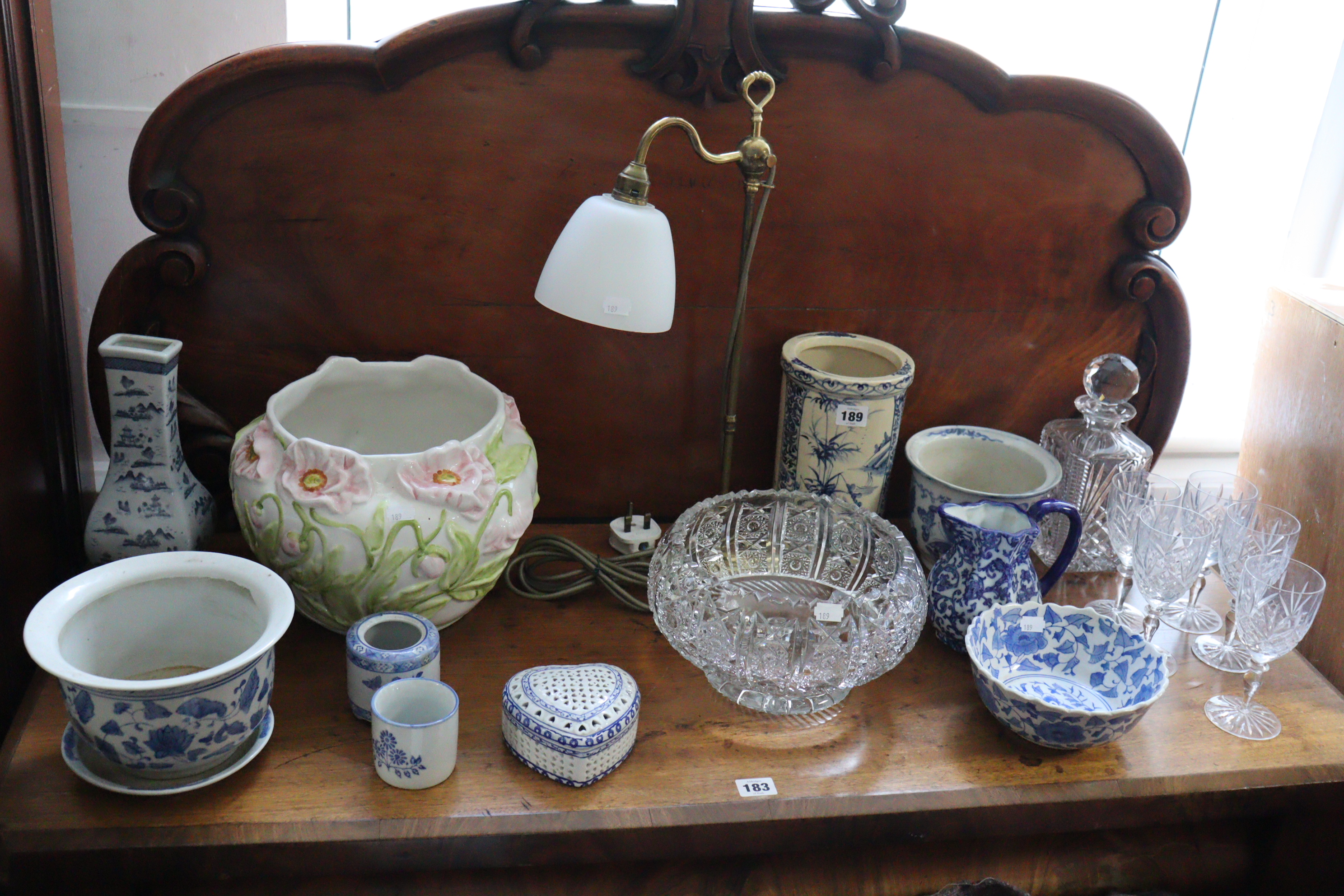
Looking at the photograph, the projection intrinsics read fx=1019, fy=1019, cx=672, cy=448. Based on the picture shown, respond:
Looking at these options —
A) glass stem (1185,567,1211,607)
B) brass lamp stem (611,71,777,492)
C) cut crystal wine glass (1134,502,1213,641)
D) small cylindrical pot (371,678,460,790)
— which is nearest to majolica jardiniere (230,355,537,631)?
small cylindrical pot (371,678,460,790)

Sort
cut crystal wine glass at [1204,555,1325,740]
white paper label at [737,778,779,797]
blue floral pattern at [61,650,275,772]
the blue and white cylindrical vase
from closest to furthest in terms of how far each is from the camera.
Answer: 1. blue floral pattern at [61,650,275,772]
2. white paper label at [737,778,779,797]
3. cut crystal wine glass at [1204,555,1325,740]
4. the blue and white cylindrical vase

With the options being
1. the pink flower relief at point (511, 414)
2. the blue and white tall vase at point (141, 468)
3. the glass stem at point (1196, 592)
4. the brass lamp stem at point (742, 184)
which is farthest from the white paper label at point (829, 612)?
the blue and white tall vase at point (141, 468)

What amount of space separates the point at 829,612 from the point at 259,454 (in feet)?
1.67

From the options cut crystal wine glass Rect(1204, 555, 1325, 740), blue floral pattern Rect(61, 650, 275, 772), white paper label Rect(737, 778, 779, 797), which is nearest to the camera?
blue floral pattern Rect(61, 650, 275, 772)

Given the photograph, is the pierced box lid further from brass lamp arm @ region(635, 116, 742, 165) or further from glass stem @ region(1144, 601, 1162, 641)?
glass stem @ region(1144, 601, 1162, 641)

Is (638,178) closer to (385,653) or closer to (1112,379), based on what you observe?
(385,653)

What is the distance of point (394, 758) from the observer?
760 mm

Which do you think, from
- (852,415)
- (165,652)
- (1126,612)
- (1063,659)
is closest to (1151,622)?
(1126,612)

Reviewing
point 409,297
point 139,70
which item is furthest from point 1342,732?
point 139,70

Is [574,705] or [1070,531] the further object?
[1070,531]

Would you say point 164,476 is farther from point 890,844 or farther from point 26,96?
point 890,844

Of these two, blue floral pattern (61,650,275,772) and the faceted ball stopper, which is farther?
the faceted ball stopper

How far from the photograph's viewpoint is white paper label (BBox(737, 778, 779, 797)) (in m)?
0.79

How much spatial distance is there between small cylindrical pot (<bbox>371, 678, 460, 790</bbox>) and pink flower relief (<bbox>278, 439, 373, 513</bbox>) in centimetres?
16
